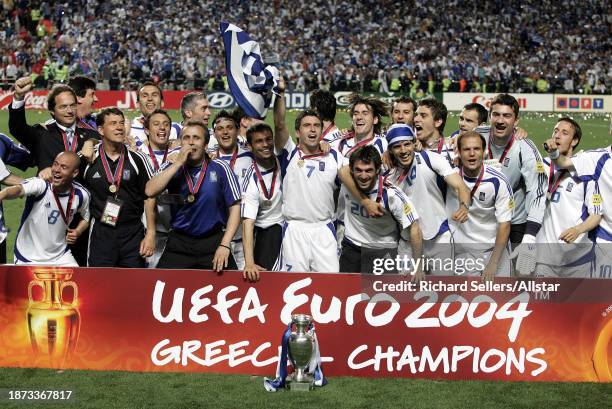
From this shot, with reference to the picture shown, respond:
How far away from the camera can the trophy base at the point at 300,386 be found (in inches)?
246

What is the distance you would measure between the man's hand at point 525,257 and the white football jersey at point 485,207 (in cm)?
28

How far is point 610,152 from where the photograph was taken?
7.25 m

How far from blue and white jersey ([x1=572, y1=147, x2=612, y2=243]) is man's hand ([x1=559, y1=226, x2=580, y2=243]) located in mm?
293

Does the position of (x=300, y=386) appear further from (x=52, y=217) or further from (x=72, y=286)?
(x=52, y=217)

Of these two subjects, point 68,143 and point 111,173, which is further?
point 68,143

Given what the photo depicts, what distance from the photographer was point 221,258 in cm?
657

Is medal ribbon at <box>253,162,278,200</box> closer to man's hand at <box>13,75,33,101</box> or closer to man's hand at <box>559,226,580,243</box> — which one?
man's hand at <box>13,75,33,101</box>

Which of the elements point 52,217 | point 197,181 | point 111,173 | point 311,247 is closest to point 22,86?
point 111,173

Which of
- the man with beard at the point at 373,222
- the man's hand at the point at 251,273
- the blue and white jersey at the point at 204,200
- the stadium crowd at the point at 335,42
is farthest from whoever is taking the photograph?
the stadium crowd at the point at 335,42

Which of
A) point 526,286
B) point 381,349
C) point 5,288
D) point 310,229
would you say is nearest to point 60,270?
point 5,288

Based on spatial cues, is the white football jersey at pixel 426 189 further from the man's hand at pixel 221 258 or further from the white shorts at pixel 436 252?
the man's hand at pixel 221 258

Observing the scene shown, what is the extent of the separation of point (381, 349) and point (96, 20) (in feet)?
128

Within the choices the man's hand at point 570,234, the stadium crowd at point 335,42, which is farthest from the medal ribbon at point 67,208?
the stadium crowd at point 335,42

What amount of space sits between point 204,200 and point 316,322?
4.53ft
